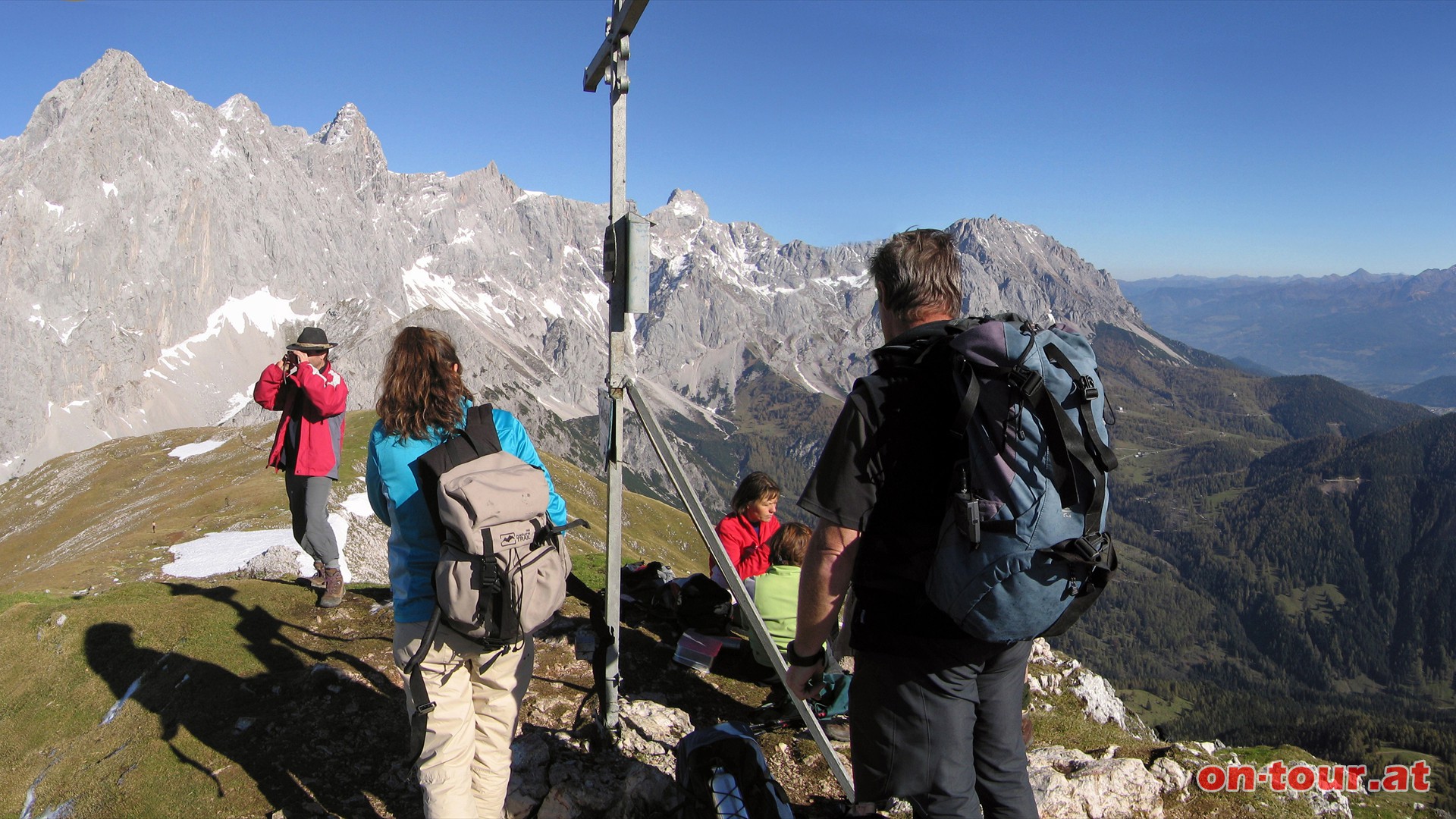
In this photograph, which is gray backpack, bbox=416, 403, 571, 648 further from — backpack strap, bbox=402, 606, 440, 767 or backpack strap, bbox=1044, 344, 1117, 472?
backpack strap, bbox=1044, 344, 1117, 472

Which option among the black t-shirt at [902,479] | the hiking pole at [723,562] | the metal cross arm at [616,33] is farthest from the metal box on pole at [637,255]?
the black t-shirt at [902,479]

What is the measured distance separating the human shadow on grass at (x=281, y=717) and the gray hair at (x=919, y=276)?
23.0ft

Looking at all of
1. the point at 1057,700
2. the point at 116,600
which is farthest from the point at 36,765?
the point at 1057,700

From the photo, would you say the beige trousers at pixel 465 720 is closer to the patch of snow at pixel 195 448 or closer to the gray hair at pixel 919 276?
the gray hair at pixel 919 276

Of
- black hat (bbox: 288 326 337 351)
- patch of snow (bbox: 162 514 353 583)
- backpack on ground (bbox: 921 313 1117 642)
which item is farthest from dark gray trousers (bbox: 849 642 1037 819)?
patch of snow (bbox: 162 514 353 583)

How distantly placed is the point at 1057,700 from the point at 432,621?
920cm

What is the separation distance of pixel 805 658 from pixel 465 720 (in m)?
3.22

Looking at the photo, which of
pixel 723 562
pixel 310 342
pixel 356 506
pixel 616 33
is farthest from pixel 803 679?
pixel 356 506

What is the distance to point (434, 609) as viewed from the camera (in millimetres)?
5895

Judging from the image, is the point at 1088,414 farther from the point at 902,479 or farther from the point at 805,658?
the point at 805,658

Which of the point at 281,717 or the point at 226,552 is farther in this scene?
the point at 226,552

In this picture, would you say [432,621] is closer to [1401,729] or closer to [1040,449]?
[1040,449]

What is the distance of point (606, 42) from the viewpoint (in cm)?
717

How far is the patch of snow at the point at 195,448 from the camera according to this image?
8069 cm
